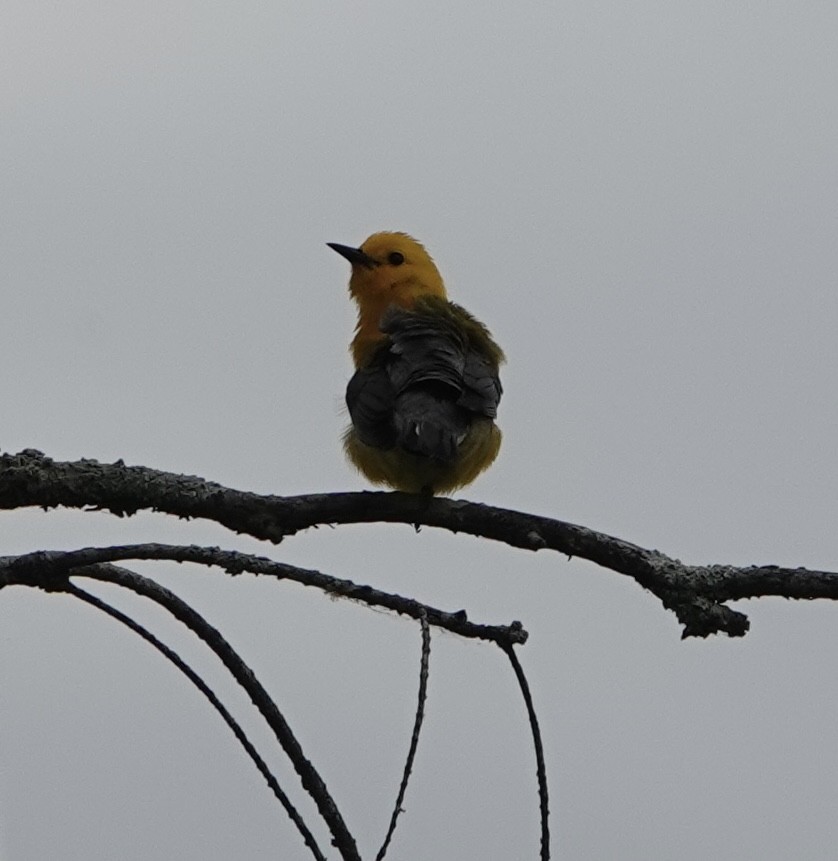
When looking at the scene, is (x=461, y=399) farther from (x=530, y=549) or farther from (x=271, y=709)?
(x=271, y=709)

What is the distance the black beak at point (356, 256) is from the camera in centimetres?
742

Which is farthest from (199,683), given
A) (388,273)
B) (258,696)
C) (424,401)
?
(388,273)

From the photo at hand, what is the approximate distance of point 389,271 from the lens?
7379 mm

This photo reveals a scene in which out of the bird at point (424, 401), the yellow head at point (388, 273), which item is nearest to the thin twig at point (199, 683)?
the bird at point (424, 401)

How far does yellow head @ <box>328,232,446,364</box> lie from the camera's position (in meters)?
7.14

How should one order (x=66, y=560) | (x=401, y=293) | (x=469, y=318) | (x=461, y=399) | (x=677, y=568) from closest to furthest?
(x=66, y=560) → (x=677, y=568) → (x=461, y=399) → (x=469, y=318) → (x=401, y=293)

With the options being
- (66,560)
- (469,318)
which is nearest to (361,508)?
(66,560)

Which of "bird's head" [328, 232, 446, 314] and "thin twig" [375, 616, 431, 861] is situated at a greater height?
"bird's head" [328, 232, 446, 314]

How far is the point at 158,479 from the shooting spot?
11.2 ft

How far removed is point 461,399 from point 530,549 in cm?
195

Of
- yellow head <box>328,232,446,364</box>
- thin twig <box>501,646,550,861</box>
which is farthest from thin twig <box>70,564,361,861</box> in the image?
yellow head <box>328,232,446,364</box>

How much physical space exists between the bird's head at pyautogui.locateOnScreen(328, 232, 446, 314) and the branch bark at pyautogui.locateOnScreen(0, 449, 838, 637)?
12.2ft

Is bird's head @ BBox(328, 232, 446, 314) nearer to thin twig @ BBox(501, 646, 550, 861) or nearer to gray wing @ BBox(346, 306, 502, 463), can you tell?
gray wing @ BBox(346, 306, 502, 463)

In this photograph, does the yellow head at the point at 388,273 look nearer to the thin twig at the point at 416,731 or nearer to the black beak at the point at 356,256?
the black beak at the point at 356,256
